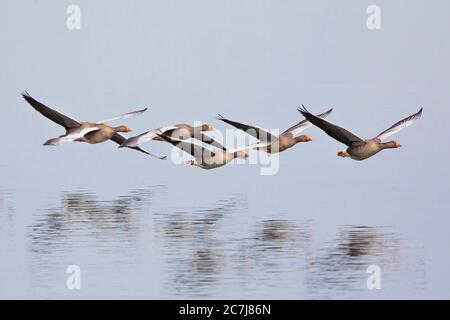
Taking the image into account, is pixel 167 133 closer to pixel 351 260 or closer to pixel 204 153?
pixel 204 153

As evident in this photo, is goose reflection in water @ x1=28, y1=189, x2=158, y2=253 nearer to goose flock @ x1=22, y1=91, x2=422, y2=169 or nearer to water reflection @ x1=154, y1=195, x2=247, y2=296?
water reflection @ x1=154, y1=195, x2=247, y2=296

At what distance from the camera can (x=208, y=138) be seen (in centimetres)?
3123

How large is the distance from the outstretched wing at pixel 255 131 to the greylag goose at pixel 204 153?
31.3 inches

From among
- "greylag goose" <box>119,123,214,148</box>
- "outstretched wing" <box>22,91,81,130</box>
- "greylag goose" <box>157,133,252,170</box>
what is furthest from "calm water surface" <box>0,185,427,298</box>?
"outstretched wing" <box>22,91,81,130</box>

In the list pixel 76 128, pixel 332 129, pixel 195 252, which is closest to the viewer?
pixel 195 252

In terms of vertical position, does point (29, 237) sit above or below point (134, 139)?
below

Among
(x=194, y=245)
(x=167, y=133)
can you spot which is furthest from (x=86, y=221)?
(x=194, y=245)

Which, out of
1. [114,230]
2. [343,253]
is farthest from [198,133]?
[343,253]

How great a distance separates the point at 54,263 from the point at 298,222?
18.4ft

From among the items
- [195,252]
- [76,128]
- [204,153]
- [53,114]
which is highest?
[53,114]

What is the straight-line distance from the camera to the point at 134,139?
30422 millimetres

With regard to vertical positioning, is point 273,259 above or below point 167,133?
below

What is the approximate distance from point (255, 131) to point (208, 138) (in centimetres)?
92
